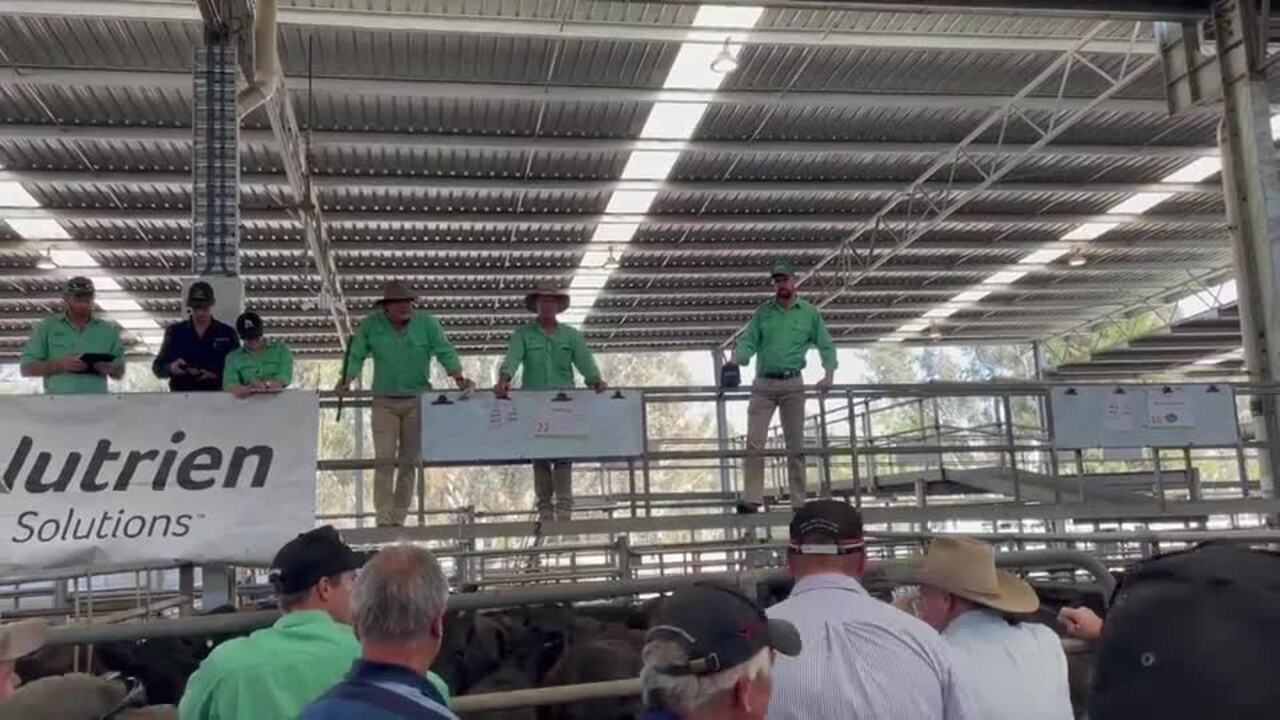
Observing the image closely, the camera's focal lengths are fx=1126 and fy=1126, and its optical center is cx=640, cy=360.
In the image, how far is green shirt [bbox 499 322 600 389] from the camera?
925 cm

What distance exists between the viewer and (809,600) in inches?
121

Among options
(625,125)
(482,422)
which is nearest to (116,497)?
(482,422)

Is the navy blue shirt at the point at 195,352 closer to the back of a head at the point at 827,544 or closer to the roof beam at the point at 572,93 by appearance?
the roof beam at the point at 572,93

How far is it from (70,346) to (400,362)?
2379 millimetres

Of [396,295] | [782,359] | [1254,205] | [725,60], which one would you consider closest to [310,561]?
[396,295]

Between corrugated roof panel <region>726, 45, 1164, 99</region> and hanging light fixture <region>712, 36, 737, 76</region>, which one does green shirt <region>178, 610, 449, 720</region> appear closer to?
hanging light fixture <region>712, 36, 737, 76</region>

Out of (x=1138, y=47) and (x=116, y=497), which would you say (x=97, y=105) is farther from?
(x=1138, y=47)

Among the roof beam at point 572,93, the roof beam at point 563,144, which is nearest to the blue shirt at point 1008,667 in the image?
the roof beam at point 572,93

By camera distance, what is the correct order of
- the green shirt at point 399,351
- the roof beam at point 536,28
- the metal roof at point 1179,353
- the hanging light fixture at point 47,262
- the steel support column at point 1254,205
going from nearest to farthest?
the green shirt at point 399,351
the steel support column at point 1254,205
the roof beam at point 536,28
the hanging light fixture at point 47,262
the metal roof at point 1179,353

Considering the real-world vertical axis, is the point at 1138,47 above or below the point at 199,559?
above

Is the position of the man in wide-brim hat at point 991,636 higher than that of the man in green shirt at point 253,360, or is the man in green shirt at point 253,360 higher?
the man in green shirt at point 253,360

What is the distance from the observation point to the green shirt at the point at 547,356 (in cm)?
925

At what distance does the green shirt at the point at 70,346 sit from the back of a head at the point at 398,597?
21.2ft

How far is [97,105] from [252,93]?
4.18 metres
